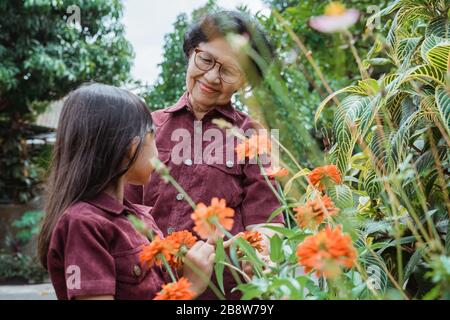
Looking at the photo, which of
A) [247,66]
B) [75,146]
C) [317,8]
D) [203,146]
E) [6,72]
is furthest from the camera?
[6,72]

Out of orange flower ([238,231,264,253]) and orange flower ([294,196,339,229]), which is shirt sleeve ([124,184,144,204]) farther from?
orange flower ([294,196,339,229])

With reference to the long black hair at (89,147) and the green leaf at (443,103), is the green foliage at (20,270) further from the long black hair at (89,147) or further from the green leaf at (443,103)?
the green leaf at (443,103)

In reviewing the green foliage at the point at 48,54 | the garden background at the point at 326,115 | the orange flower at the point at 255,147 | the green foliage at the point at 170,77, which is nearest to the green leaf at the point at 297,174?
the garden background at the point at 326,115

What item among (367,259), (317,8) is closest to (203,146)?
(367,259)

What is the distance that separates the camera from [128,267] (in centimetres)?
109

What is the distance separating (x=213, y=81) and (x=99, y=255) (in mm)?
623

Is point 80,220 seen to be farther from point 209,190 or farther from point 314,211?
point 209,190

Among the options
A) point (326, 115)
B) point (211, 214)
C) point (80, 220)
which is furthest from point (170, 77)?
point (211, 214)

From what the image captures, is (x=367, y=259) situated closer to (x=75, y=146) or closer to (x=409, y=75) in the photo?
(x=409, y=75)

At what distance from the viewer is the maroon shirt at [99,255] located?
1011 millimetres

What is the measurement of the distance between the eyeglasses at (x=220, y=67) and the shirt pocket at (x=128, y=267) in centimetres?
56

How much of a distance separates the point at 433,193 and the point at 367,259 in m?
0.25

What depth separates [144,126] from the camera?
1189 mm

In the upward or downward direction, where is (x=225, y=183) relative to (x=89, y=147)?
downward
